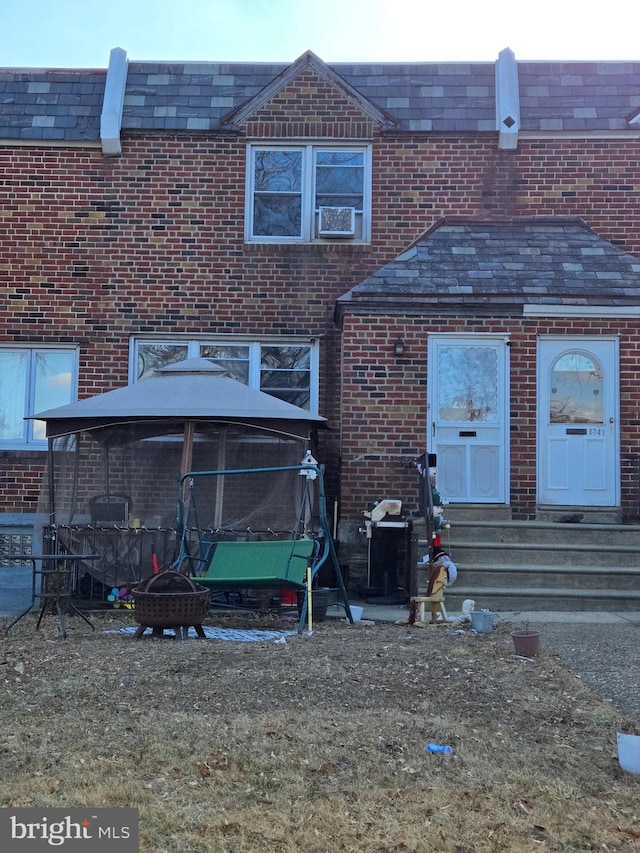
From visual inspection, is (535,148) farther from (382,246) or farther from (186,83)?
(186,83)

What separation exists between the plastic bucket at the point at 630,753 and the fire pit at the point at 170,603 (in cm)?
393

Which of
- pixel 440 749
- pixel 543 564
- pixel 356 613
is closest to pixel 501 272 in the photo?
pixel 543 564

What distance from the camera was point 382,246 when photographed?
12422mm

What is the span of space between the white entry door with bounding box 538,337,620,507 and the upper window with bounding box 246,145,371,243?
10.4 feet

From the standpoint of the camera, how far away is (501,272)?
11383 mm

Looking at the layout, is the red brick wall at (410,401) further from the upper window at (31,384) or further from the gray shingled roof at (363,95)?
the upper window at (31,384)

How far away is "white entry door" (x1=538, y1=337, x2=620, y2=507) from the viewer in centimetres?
1101

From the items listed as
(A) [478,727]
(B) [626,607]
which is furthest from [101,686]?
(B) [626,607]

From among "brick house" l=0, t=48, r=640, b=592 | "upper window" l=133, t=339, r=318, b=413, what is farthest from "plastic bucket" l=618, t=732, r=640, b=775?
"upper window" l=133, t=339, r=318, b=413

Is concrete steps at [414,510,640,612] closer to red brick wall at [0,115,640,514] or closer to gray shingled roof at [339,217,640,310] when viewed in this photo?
gray shingled roof at [339,217,640,310]

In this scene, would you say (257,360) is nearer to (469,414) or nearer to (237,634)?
(469,414)

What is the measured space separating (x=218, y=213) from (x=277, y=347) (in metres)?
1.94

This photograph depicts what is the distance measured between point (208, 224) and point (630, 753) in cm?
958

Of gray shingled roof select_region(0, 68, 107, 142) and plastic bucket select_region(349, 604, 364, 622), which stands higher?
gray shingled roof select_region(0, 68, 107, 142)
